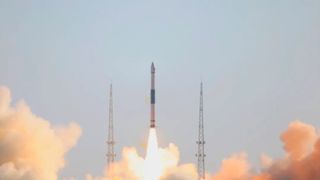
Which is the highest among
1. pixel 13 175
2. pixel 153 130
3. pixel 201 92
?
pixel 201 92

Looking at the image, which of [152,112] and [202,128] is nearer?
[152,112]

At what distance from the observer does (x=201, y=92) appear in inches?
3565

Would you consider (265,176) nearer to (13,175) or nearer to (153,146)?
(153,146)

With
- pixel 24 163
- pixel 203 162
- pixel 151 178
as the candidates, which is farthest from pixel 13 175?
pixel 203 162

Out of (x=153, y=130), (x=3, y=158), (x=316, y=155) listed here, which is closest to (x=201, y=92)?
(x=153, y=130)

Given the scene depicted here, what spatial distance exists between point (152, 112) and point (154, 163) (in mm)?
5021

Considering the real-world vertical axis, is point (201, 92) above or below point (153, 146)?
above

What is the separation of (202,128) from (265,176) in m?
10.5

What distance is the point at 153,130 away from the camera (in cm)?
8225

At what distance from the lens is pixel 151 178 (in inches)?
3260

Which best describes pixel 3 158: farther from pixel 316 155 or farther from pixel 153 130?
pixel 316 155

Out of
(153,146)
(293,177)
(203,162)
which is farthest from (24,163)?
(293,177)

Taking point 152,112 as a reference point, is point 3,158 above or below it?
below

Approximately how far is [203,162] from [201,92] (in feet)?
26.9
